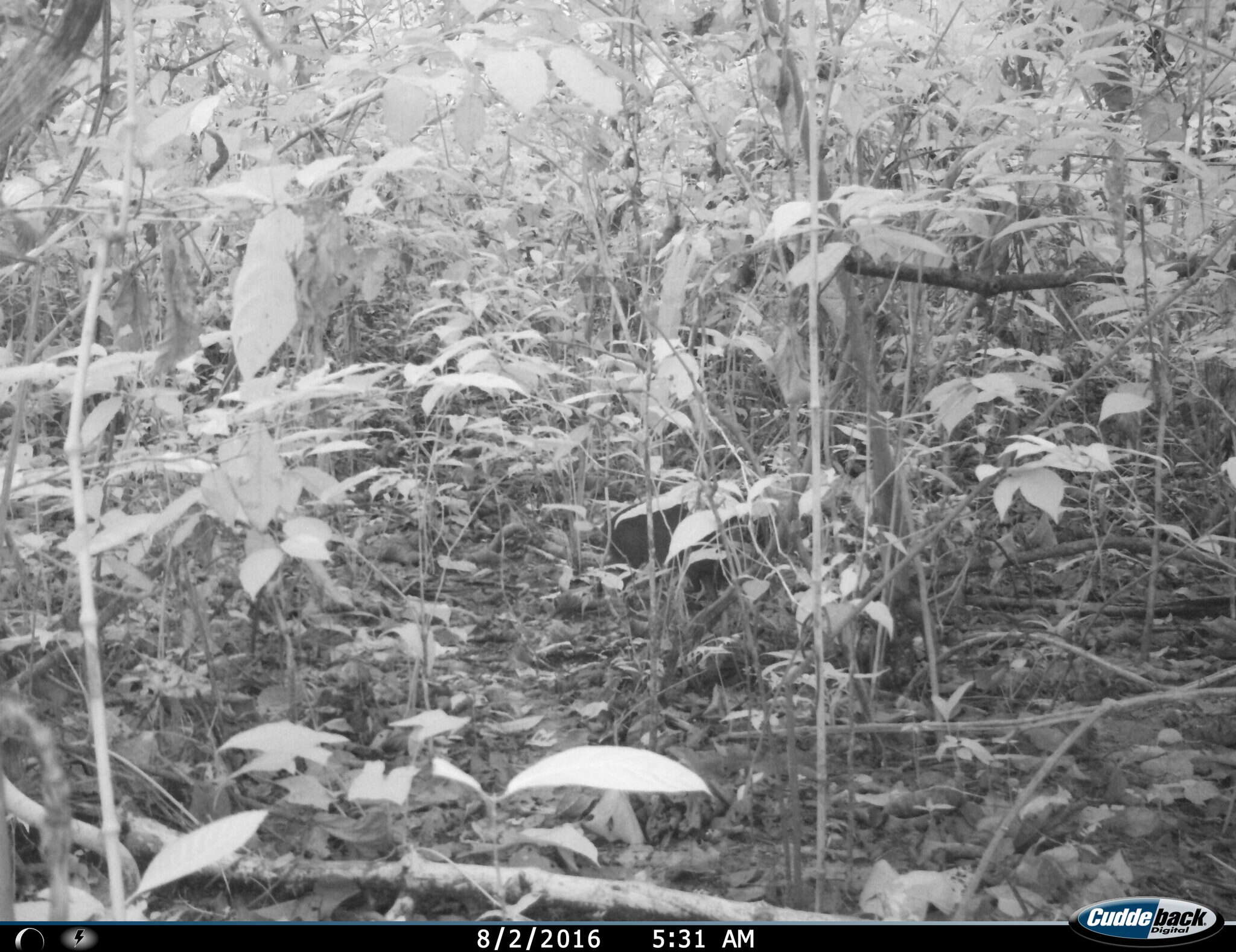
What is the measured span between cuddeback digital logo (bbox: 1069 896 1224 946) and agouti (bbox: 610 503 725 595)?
1.21 meters

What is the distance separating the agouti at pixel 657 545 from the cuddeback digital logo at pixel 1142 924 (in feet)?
3.97

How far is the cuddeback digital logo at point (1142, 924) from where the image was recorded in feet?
3.45

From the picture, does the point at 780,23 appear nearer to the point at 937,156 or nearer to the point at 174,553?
the point at 937,156

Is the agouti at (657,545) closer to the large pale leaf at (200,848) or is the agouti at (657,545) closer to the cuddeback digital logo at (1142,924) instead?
the cuddeback digital logo at (1142,924)

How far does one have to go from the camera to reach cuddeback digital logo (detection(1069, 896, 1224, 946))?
105 centimetres

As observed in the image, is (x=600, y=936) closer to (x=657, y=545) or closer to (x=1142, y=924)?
(x=1142, y=924)

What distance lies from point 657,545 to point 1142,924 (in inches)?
58.8

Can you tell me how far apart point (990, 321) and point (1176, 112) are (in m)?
0.63

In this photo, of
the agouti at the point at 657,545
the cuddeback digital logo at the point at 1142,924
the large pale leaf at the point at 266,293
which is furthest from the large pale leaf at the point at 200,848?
the agouti at the point at 657,545

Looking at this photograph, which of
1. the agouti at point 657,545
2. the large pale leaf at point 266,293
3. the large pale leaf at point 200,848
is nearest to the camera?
the large pale leaf at point 200,848

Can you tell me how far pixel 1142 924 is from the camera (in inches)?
41.9

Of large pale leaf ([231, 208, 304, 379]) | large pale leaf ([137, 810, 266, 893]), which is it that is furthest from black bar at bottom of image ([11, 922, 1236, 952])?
large pale leaf ([231, 208, 304, 379])

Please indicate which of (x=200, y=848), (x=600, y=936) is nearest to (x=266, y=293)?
(x=200, y=848)

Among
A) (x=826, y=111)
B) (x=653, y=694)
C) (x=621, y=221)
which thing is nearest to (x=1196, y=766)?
(x=653, y=694)
